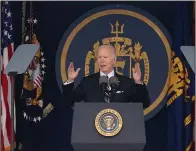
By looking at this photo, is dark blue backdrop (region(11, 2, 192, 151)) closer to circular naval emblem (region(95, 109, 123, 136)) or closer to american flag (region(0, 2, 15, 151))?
american flag (region(0, 2, 15, 151))

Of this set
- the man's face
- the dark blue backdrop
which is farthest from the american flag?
the man's face

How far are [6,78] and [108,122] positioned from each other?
2836 mm

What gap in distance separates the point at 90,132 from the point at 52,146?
3.29m

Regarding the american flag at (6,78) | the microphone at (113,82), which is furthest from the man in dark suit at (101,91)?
the american flag at (6,78)

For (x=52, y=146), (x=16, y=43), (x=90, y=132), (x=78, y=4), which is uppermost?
(x=78, y=4)

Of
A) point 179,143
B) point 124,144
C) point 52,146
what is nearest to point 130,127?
point 124,144

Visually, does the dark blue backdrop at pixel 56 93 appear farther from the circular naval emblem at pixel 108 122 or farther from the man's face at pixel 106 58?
the circular naval emblem at pixel 108 122

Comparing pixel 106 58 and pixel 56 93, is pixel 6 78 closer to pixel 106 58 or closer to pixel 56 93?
pixel 56 93

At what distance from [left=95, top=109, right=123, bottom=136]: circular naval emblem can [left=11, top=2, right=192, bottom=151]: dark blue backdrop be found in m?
3.14

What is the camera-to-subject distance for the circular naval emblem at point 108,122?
4.71m

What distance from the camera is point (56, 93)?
7898 mm

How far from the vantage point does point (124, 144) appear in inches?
183

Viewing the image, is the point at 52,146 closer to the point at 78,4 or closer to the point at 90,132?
the point at 78,4

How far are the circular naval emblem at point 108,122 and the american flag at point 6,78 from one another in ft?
8.91
